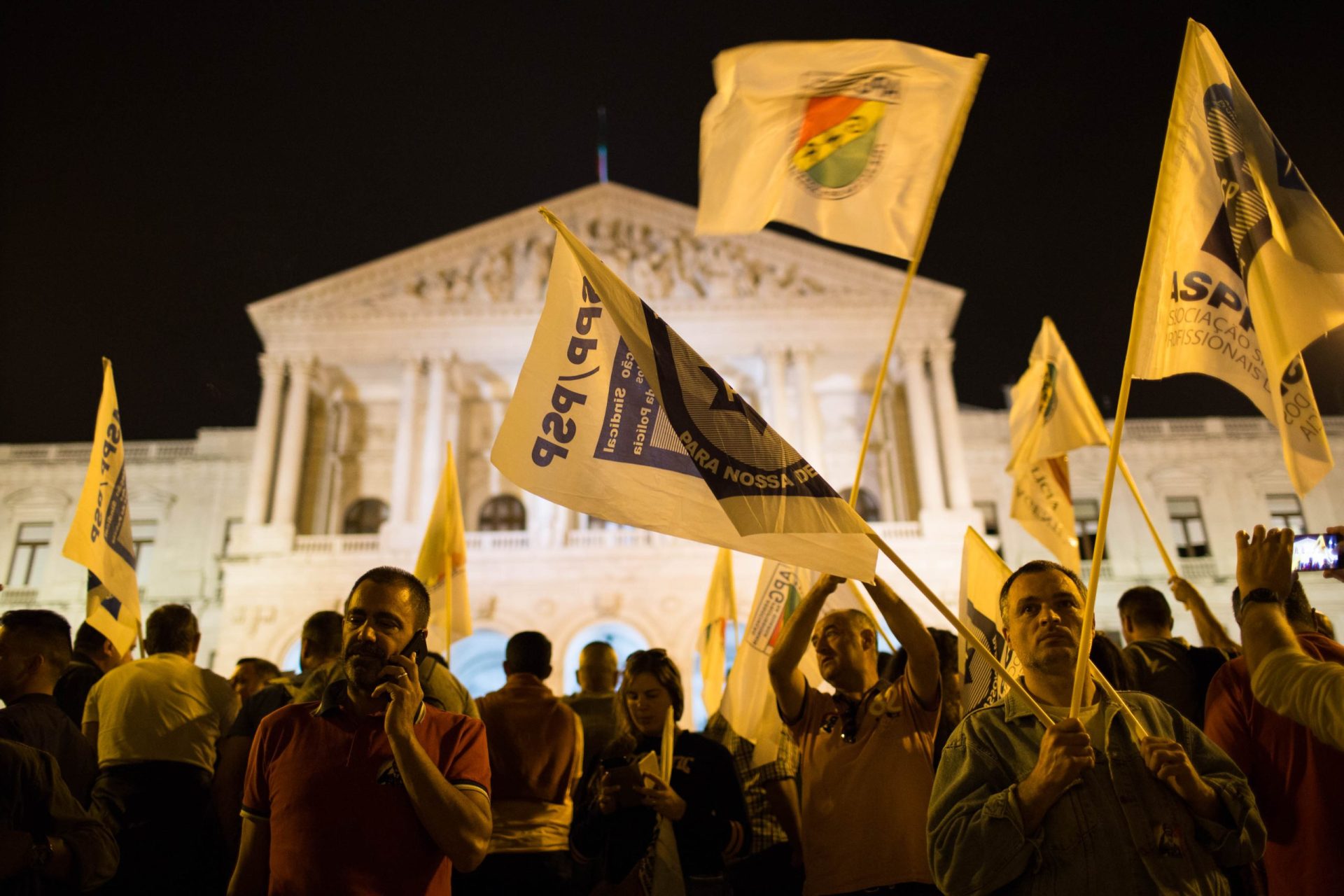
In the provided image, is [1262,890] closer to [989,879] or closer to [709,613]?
[989,879]

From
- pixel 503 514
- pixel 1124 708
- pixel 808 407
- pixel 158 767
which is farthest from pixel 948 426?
pixel 1124 708

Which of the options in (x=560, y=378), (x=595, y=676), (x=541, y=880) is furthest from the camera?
(x=595, y=676)

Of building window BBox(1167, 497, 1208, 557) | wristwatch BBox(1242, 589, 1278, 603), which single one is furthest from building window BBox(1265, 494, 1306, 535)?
wristwatch BBox(1242, 589, 1278, 603)

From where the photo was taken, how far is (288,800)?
111 inches

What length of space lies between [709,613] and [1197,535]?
2725 centimetres

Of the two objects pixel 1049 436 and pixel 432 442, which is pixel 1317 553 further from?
pixel 432 442

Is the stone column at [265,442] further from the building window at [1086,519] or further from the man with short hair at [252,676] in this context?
the building window at [1086,519]

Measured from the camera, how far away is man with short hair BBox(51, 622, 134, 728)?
5.31 metres

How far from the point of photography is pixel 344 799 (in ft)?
9.21

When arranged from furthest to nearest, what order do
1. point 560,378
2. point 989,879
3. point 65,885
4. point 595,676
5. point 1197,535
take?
point 1197,535
point 595,676
point 560,378
point 65,885
point 989,879

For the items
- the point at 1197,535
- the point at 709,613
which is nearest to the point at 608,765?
the point at 709,613

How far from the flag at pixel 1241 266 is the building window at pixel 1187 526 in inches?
1154

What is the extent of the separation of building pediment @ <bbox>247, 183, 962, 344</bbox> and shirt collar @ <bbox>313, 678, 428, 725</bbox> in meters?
25.9

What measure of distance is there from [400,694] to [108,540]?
16.5 ft
